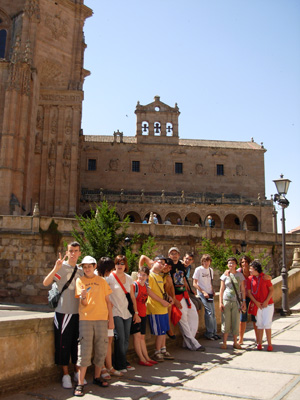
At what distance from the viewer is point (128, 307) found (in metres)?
6.23

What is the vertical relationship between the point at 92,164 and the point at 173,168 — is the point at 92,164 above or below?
above

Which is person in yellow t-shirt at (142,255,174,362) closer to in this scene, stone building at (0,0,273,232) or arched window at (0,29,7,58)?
stone building at (0,0,273,232)

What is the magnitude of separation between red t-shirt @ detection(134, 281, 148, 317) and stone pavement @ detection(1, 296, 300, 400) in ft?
2.64

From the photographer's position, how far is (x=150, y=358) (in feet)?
22.2

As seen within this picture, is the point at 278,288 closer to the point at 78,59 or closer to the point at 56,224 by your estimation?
the point at 56,224

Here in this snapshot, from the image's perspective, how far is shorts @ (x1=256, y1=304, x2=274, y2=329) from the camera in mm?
7445

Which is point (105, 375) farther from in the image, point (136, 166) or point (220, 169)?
point (220, 169)

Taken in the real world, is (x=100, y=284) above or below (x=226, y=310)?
above

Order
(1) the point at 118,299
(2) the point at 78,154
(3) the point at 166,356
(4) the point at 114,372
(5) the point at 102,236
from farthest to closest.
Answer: (2) the point at 78,154, (5) the point at 102,236, (3) the point at 166,356, (1) the point at 118,299, (4) the point at 114,372

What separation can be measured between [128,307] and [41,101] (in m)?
26.6

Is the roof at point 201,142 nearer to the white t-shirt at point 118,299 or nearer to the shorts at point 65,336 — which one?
the white t-shirt at point 118,299

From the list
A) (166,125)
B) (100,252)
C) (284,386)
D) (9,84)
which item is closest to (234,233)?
(100,252)

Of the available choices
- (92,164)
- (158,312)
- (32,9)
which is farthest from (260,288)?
(92,164)

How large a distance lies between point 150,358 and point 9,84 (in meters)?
22.7
